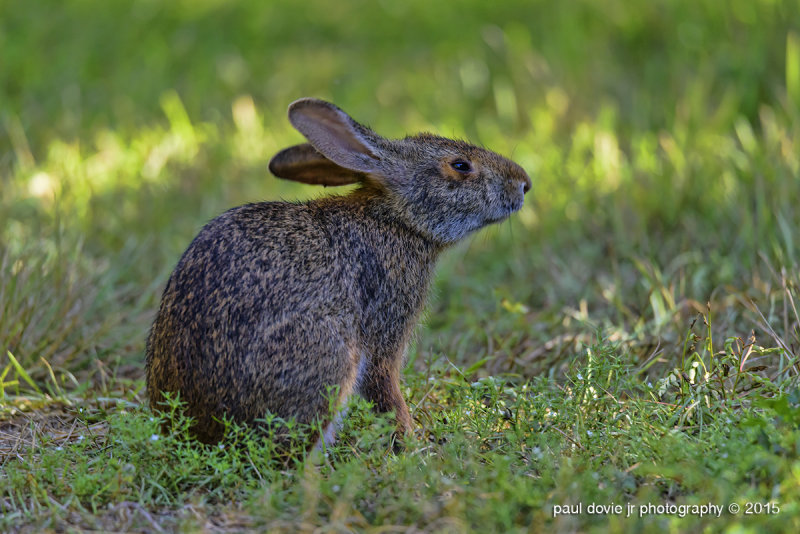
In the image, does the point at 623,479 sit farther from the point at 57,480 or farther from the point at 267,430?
the point at 57,480

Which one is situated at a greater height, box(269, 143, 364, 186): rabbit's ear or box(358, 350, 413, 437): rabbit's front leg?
box(269, 143, 364, 186): rabbit's ear

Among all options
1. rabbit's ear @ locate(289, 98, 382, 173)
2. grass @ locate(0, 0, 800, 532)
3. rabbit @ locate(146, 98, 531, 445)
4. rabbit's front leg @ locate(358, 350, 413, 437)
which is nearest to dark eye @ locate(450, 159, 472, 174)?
rabbit @ locate(146, 98, 531, 445)

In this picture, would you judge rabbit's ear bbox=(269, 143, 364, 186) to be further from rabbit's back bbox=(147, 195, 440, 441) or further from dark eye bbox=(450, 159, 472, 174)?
rabbit's back bbox=(147, 195, 440, 441)

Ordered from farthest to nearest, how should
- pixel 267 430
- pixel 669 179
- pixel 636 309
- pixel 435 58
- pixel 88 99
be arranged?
pixel 435 58, pixel 88 99, pixel 669 179, pixel 636 309, pixel 267 430

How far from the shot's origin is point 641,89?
8117mm

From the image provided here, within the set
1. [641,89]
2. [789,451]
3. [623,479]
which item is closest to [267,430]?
[623,479]

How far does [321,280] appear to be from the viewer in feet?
13.4

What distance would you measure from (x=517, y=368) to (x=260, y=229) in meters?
1.53

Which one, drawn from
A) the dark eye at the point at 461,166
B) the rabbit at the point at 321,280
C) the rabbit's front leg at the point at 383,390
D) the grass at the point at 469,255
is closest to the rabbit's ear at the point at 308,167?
the rabbit at the point at 321,280

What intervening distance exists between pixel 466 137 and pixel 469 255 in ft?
5.07

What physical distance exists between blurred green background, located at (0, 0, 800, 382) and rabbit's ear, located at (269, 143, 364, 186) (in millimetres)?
1002

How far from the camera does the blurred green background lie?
525cm

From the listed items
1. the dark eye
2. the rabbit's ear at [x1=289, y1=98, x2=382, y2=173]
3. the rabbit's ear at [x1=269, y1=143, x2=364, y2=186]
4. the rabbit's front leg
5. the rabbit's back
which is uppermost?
the rabbit's ear at [x1=289, y1=98, x2=382, y2=173]

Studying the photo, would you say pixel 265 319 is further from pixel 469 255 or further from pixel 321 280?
pixel 469 255
